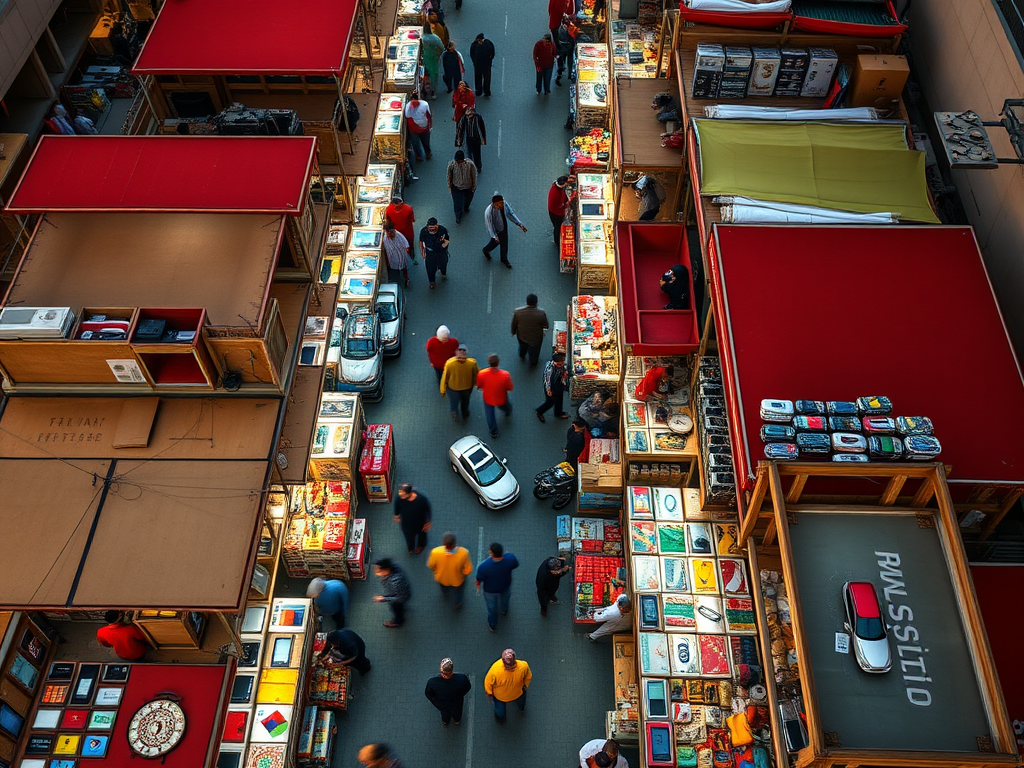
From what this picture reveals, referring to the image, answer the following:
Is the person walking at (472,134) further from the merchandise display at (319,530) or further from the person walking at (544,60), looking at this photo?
the merchandise display at (319,530)

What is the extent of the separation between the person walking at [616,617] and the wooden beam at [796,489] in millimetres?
3082

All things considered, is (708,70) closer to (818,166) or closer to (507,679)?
(818,166)

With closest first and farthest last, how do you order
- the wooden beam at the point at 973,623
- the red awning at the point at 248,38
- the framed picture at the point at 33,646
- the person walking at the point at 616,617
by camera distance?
the wooden beam at the point at 973,623
the framed picture at the point at 33,646
the person walking at the point at 616,617
the red awning at the point at 248,38

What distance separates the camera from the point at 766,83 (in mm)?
14516

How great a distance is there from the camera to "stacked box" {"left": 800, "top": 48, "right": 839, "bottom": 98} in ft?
46.4

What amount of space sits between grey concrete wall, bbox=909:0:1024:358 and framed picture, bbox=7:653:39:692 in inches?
553

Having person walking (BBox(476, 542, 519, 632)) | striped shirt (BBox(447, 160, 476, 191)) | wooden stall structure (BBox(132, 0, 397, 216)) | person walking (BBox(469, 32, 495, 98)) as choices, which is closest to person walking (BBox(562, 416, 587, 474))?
person walking (BBox(476, 542, 519, 632))

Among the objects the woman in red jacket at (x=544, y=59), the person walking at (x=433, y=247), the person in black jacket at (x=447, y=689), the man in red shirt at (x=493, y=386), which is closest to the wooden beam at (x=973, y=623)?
the person in black jacket at (x=447, y=689)

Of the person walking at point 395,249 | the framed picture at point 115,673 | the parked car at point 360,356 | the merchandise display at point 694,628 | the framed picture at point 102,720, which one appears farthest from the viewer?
the person walking at point 395,249

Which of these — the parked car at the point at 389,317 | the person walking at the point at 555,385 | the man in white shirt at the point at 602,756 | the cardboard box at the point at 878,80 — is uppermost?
the cardboard box at the point at 878,80

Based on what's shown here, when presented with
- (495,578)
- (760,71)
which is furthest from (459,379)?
(760,71)

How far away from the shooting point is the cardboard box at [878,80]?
13.8 metres

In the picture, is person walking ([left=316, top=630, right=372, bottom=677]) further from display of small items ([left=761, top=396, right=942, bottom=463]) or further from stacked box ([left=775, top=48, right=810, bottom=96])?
stacked box ([left=775, top=48, right=810, bottom=96])

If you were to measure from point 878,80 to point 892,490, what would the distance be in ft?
27.4
